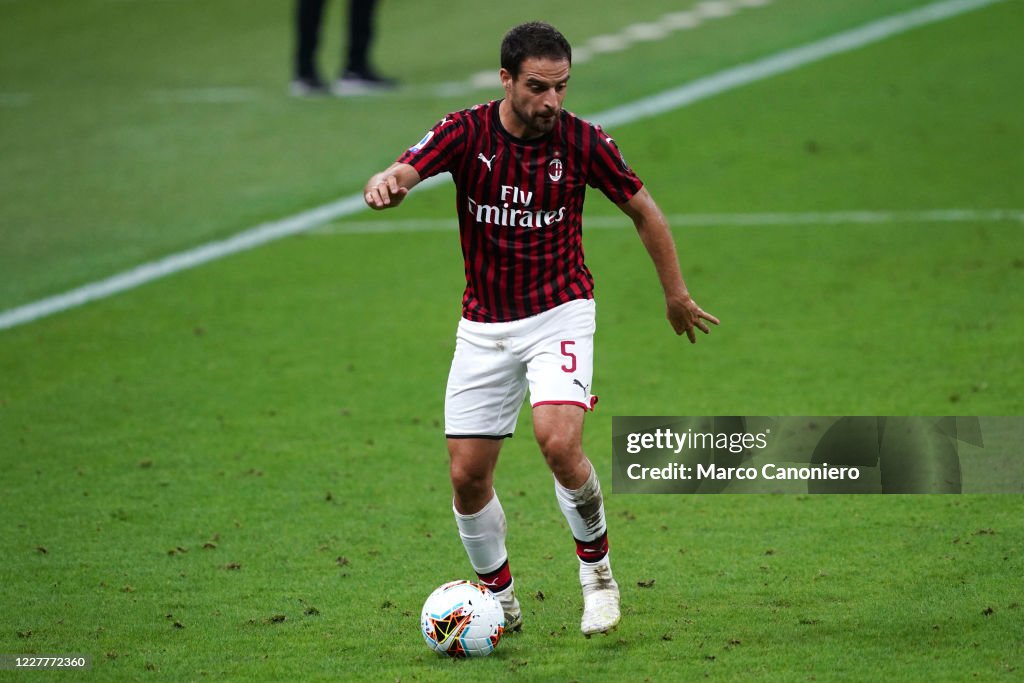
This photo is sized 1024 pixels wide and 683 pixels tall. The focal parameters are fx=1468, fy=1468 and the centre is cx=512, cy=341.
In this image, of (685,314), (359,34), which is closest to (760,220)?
(359,34)

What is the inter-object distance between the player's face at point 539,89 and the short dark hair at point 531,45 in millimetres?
19

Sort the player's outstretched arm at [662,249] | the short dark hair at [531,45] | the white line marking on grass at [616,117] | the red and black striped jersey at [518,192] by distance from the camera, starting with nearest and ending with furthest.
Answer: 1. the short dark hair at [531,45]
2. the red and black striped jersey at [518,192]
3. the player's outstretched arm at [662,249]
4. the white line marking on grass at [616,117]

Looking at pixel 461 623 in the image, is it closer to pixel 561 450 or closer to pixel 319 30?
pixel 561 450

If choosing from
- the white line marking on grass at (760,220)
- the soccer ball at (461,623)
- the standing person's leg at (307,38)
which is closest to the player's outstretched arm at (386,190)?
the soccer ball at (461,623)

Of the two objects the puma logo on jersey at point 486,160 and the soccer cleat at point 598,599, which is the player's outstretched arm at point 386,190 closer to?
the puma logo on jersey at point 486,160

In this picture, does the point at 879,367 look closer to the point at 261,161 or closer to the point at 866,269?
the point at 866,269

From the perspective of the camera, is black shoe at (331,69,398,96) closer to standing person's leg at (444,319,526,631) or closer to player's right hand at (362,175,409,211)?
standing person's leg at (444,319,526,631)

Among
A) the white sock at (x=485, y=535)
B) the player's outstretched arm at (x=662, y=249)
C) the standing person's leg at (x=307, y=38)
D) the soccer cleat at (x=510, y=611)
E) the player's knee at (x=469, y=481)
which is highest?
the standing person's leg at (x=307, y=38)

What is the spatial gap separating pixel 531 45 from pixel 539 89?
0.53ft

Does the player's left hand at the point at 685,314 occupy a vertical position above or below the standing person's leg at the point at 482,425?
above

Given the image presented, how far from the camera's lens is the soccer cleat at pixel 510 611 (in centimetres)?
575

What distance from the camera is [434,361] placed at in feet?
31.3

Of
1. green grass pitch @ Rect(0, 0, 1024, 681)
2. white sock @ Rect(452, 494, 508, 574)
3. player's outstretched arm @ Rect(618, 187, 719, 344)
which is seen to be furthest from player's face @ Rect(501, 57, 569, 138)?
green grass pitch @ Rect(0, 0, 1024, 681)

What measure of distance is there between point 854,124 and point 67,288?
25.3ft
